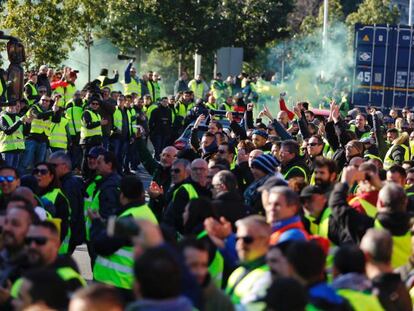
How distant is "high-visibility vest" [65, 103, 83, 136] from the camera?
924 inches

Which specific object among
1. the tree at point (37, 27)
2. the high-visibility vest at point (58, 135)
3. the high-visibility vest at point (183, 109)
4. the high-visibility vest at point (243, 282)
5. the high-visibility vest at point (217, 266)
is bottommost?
the high-visibility vest at point (58, 135)

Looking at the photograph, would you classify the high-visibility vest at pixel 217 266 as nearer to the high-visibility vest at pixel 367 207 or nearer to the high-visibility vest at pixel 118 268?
the high-visibility vest at pixel 118 268

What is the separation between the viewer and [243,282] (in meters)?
7.61

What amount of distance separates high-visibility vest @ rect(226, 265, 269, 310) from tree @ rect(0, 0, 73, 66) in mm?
27443

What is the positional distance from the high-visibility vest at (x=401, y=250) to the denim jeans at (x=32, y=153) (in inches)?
521

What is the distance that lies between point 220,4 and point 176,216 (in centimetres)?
3707

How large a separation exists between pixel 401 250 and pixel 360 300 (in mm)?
2364

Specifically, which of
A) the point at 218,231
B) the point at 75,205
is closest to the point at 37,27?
the point at 75,205

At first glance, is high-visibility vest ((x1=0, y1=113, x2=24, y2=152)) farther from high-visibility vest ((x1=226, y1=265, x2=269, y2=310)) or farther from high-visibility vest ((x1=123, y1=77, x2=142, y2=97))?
high-visibility vest ((x1=226, y1=265, x2=269, y2=310))

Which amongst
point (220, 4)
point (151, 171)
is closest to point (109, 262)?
point (151, 171)

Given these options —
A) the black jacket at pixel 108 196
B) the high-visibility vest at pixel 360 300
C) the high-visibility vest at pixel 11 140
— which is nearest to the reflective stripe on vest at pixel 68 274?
the high-visibility vest at pixel 360 300

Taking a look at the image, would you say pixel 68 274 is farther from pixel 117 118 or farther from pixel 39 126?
pixel 117 118

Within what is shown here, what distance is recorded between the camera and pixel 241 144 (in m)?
15.7

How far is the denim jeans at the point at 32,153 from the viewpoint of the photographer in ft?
72.3
